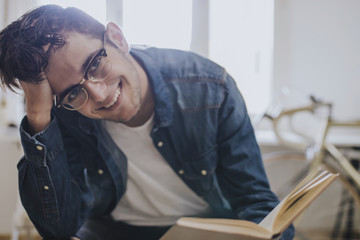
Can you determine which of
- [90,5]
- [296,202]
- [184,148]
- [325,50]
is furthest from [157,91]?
[325,50]

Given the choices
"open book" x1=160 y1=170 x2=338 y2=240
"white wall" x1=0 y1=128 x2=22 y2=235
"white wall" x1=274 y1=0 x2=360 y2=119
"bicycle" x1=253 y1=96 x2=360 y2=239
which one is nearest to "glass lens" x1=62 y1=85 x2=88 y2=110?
"open book" x1=160 y1=170 x2=338 y2=240

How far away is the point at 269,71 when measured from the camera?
1354 millimetres

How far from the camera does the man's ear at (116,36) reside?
1.64ft

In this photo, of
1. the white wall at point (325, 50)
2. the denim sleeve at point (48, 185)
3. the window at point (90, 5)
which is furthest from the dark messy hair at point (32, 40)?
the white wall at point (325, 50)

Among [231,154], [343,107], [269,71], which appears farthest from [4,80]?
[343,107]

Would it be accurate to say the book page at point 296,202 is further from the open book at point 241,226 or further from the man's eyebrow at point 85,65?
the man's eyebrow at point 85,65

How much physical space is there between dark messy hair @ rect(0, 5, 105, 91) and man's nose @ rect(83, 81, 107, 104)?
70mm

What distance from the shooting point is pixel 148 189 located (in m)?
0.72

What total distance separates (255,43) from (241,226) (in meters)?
0.98

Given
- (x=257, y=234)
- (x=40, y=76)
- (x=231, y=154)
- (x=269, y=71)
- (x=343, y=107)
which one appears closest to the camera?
(x=257, y=234)

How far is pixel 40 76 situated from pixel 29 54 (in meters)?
0.04

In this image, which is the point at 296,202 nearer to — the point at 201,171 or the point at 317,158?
the point at 201,171

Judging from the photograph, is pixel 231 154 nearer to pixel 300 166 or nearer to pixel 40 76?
pixel 40 76

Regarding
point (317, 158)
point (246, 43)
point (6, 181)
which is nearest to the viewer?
point (6, 181)
